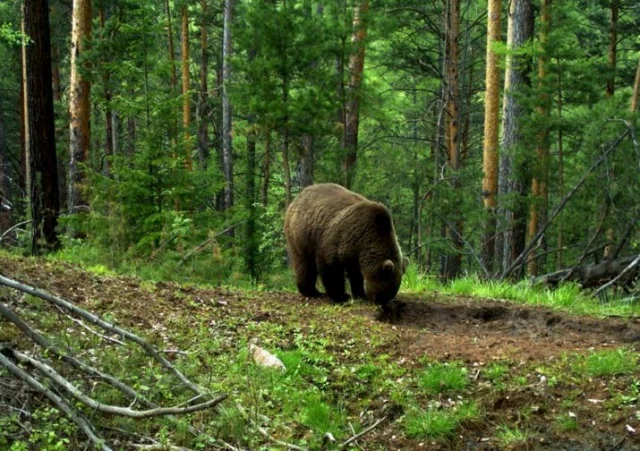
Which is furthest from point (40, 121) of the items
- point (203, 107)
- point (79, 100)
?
point (203, 107)

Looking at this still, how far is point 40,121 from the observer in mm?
12359

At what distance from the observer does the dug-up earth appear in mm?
4742

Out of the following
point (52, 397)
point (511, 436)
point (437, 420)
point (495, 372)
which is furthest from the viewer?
point (495, 372)

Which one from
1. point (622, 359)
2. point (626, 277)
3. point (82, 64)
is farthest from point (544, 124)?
point (82, 64)

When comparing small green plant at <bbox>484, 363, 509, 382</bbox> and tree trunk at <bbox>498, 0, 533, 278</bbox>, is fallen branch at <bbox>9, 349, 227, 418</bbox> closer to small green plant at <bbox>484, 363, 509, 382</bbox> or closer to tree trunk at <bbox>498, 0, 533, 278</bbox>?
small green plant at <bbox>484, 363, 509, 382</bbox>

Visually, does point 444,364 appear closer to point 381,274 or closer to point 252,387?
point 252,387

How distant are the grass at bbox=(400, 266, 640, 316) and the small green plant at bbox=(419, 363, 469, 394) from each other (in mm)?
3513

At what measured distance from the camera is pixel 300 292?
9.74 meters

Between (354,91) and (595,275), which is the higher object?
(354,91)

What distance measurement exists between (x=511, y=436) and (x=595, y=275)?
6.28 meters

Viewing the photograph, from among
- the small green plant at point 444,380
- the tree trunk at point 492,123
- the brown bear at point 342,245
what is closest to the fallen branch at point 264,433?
the small green plant at point 444,380

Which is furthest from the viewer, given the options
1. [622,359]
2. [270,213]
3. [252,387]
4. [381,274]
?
[270,213]

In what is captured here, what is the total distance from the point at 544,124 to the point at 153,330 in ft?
27.2

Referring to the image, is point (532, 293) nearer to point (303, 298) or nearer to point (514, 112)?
point (303, 298)
